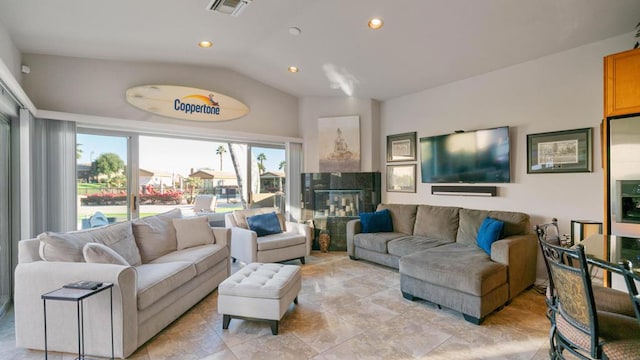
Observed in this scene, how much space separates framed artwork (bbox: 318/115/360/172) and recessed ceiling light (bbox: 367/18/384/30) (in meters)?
2.17

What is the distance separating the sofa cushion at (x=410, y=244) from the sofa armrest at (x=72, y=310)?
2.97 m

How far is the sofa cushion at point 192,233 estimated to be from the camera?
3477mm

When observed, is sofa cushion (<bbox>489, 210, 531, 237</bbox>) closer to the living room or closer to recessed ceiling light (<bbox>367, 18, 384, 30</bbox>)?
the living room

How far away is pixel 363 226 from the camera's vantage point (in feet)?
15.1

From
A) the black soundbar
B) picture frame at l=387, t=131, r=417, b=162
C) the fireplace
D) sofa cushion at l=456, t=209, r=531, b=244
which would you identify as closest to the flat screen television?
the black soundbar

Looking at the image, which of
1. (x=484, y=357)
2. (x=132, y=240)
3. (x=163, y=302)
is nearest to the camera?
(x=484, y=357)

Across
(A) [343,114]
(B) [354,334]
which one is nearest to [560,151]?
(B) [354,334]

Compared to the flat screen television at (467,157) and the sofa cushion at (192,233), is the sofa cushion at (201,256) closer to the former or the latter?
the sofa cushion at (192,233)

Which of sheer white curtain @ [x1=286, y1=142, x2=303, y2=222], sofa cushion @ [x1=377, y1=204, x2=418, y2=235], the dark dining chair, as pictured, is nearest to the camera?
the dark dining chair

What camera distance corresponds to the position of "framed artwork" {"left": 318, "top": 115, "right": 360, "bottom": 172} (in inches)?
205

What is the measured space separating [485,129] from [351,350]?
3.25 metres

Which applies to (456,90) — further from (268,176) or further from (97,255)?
(97,255)

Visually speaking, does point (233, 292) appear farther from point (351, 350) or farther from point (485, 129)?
point (485, 129)

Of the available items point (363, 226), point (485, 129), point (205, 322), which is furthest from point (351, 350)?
point (485, 129)
